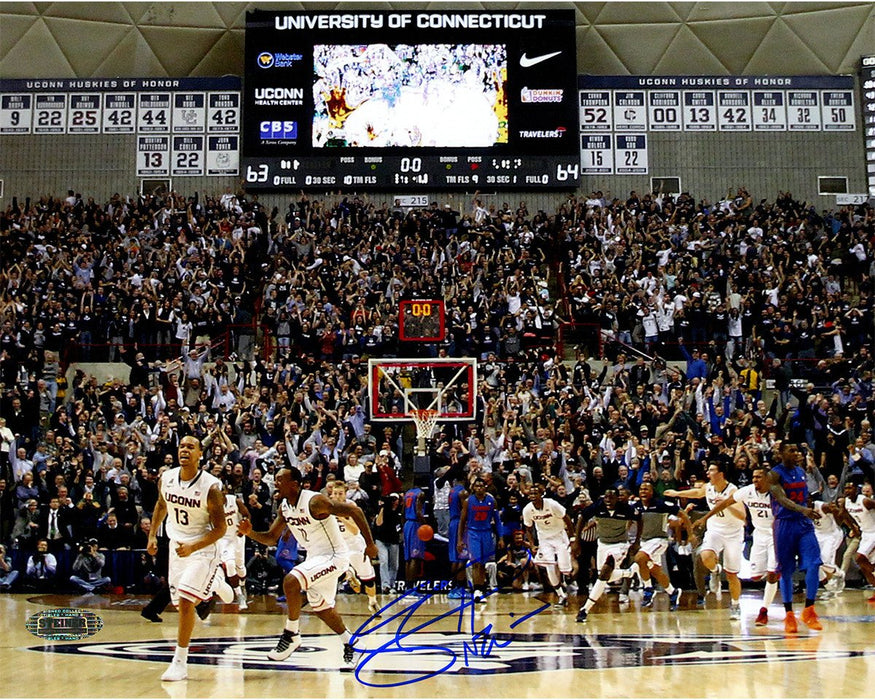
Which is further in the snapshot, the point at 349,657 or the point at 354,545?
the point at 354,545

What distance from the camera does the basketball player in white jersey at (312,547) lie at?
33.0ft

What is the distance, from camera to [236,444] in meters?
21.3

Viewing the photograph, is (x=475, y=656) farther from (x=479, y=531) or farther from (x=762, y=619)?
(x=479, y=531)

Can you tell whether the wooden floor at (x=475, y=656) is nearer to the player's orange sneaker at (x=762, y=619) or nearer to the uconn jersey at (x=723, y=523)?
the player's orange sneaker at (x=762, y=619)

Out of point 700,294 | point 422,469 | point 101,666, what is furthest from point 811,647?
point 700,294

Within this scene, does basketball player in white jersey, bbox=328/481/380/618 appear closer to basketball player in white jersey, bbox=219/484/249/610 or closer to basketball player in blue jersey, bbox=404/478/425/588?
basketball player in white jersey, bbox=219/484/249/610

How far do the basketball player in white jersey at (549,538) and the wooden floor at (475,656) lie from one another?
2.66ft

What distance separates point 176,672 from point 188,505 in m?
1.49

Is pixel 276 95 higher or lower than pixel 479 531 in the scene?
higher

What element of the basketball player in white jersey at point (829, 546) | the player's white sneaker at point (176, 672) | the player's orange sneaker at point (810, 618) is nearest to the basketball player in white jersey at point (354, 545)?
the player's white sneaker at point (176, 672)

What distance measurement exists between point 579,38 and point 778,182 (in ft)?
26.7

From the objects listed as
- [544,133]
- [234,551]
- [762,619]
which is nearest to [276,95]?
[544,133]

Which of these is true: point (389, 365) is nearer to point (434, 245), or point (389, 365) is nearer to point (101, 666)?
point (434, 245)
